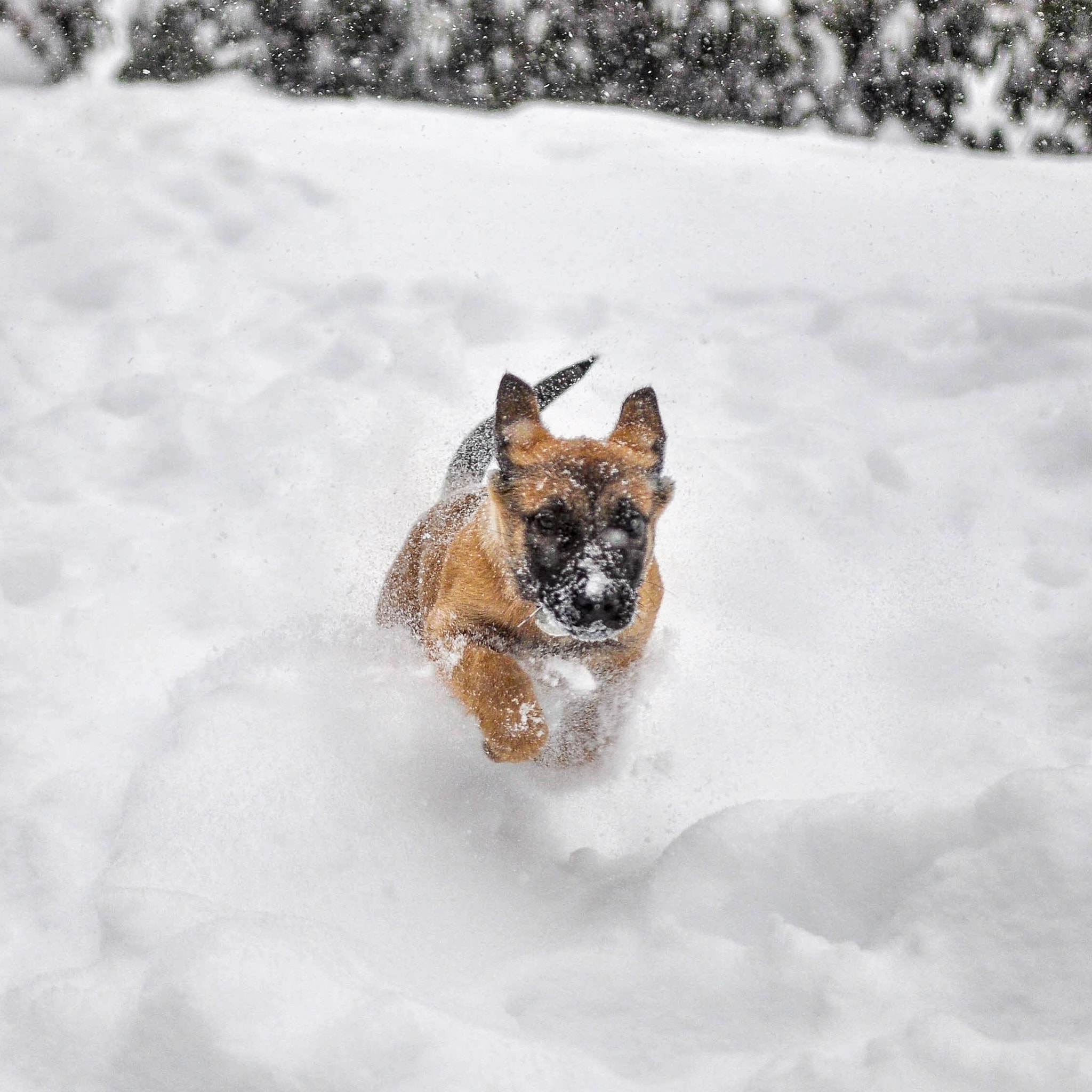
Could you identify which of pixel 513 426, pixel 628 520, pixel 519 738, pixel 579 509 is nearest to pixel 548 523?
pixel 579 509

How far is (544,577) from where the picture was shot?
2961 millimetres

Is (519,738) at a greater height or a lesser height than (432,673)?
greater

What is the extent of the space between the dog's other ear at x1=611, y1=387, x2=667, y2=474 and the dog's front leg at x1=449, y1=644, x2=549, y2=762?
0.78 meters

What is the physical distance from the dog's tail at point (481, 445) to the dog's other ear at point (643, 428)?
688 mm

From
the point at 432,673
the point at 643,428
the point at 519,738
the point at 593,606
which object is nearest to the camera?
the point at 593,606

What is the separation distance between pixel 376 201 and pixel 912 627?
161 inches

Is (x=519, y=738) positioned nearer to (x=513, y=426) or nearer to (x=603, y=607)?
(x=603, y=607)

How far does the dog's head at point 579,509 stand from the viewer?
9.40ft

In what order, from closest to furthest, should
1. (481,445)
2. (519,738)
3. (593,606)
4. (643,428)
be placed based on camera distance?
(593,606) < (519,738) < (643,428) < (481,445)

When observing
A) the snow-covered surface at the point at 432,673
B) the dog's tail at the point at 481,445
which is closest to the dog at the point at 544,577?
the dog's tail at the point at 481,445

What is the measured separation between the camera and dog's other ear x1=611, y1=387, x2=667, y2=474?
3.28m

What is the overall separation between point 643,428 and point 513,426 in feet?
1.38

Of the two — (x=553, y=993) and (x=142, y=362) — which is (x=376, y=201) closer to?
(x=142, y=362)

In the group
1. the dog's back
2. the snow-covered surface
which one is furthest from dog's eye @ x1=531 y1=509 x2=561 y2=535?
the snow-covered surface
